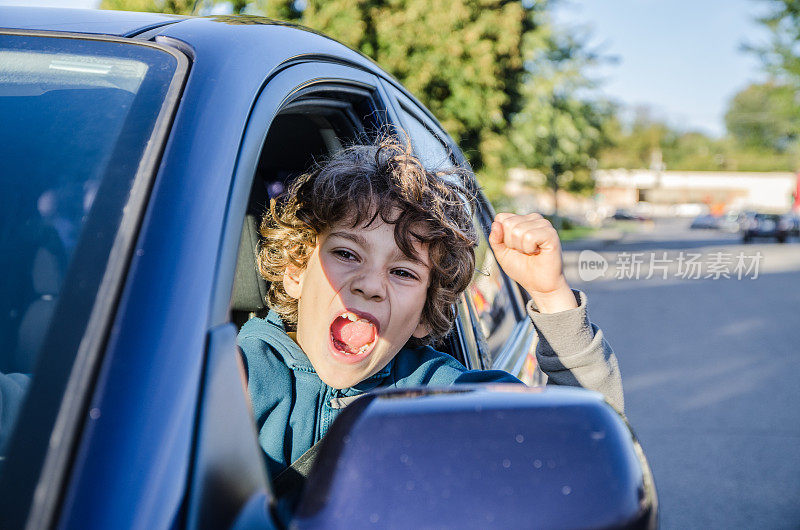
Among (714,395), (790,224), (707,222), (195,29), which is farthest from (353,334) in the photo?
(707,222)

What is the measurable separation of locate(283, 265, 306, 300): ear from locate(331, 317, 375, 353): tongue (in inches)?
10.6

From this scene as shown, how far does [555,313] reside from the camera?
1752mm

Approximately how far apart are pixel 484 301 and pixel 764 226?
39384 mm

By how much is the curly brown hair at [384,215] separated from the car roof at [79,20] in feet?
1.62

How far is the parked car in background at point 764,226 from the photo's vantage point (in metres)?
37.3

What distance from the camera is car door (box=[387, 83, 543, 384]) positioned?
224 centimetres

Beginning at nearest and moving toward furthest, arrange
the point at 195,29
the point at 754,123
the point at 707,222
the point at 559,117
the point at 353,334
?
1. the point at 195,29
2. the point at 353,334
3. the point at 559,117
4. the point at 707,222
5. the point at 754,123

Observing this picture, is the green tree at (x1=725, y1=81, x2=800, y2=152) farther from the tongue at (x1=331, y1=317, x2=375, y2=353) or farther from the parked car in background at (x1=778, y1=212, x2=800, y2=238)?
the tongue at (x1=331, y1=317, x2=375, y2=353)

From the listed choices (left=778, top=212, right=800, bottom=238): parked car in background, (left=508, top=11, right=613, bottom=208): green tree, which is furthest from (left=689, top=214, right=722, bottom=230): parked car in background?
(left=508, top=11, right=613, bottom=208): green tree

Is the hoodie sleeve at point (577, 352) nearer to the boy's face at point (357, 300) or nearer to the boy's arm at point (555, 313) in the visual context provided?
the boy's arm at point (555, 313)

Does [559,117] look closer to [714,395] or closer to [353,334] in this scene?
[714,395]

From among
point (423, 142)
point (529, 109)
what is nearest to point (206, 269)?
point (423, 142)

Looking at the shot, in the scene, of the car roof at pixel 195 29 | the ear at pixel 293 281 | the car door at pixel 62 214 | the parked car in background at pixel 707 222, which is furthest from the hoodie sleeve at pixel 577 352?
the parked car in background at pixel 707 222

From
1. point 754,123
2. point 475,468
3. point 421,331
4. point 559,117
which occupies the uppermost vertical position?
point 475,468
